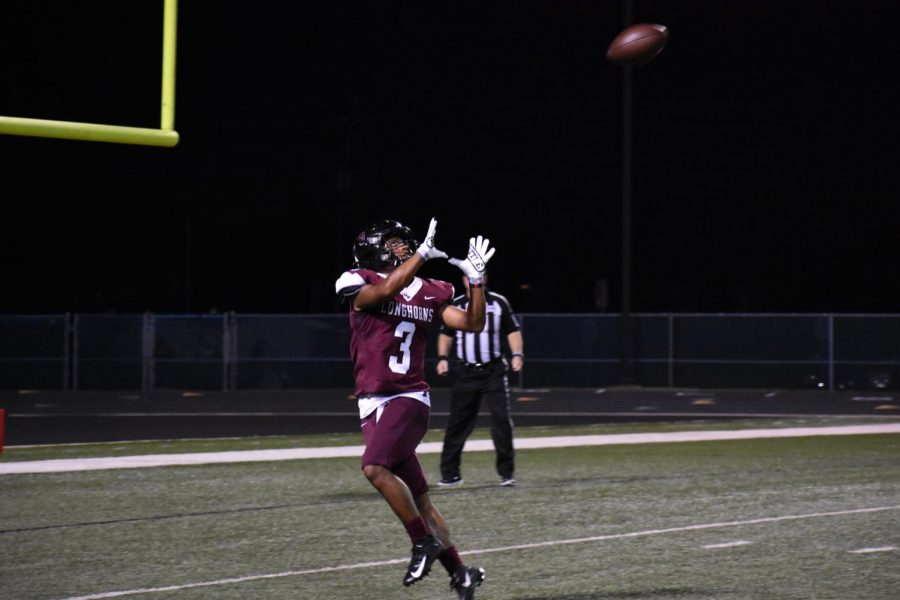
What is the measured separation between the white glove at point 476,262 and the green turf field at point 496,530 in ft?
5.08

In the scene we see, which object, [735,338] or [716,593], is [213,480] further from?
[735,338]

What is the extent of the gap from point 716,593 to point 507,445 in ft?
15.5

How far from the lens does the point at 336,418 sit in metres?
21.0

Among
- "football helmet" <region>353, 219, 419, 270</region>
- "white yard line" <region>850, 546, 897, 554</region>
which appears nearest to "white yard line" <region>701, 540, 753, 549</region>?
"white yard line" <region>850, 546, 897, 554</region>

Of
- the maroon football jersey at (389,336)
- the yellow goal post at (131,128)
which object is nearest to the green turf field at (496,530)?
the maroon football jersey at (389,336)

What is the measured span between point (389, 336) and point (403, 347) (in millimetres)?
90

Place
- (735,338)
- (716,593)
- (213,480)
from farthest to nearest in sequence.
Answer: (735,338) → (213,480) → (716,593)

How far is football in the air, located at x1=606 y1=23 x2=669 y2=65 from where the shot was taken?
1177 cm

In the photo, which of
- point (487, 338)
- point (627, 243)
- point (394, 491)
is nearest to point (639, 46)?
point (487, 338)

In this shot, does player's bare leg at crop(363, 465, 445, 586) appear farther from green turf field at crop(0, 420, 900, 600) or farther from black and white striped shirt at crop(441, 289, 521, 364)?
black and white striped shirt at crop(441, 289, 521, 364)

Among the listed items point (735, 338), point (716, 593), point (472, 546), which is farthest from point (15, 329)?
point (716, 593)

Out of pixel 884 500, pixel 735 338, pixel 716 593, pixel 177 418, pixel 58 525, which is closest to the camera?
pixel 716 593

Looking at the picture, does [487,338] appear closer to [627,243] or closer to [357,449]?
[357,449]

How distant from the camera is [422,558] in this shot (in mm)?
6352
